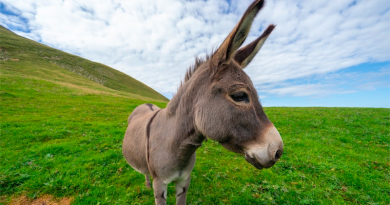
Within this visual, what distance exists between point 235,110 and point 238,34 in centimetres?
88

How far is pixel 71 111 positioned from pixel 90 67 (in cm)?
6989

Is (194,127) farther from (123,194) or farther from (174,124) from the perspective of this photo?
(123,194)

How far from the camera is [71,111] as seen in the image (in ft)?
54.1

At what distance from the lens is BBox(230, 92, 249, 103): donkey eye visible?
6.24 ft

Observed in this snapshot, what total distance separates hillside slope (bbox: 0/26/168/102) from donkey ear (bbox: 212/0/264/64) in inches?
→ 1529

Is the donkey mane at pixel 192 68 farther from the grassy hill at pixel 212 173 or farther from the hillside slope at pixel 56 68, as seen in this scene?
the hillside slope at pixel 56 68

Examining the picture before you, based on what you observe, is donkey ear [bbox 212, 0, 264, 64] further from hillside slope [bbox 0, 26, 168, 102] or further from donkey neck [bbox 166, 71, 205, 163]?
hillside slope [bbox 0, 26, 168, 102]

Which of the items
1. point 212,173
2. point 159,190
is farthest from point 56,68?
point 159,190

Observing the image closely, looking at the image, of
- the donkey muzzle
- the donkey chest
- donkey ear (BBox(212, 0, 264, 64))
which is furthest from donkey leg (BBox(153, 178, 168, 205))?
donkey ear (BBox(212, 0, 264, 64))

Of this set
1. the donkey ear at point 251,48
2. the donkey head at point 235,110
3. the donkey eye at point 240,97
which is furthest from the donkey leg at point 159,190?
the donkey ear at point 251,48

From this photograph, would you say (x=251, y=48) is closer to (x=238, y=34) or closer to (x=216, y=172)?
(x=238, y=34)

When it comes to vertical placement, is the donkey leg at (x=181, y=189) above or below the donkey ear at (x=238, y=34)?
below

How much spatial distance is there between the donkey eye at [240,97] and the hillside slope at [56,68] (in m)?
38.9

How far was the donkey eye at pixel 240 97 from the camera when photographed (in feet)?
6.24
